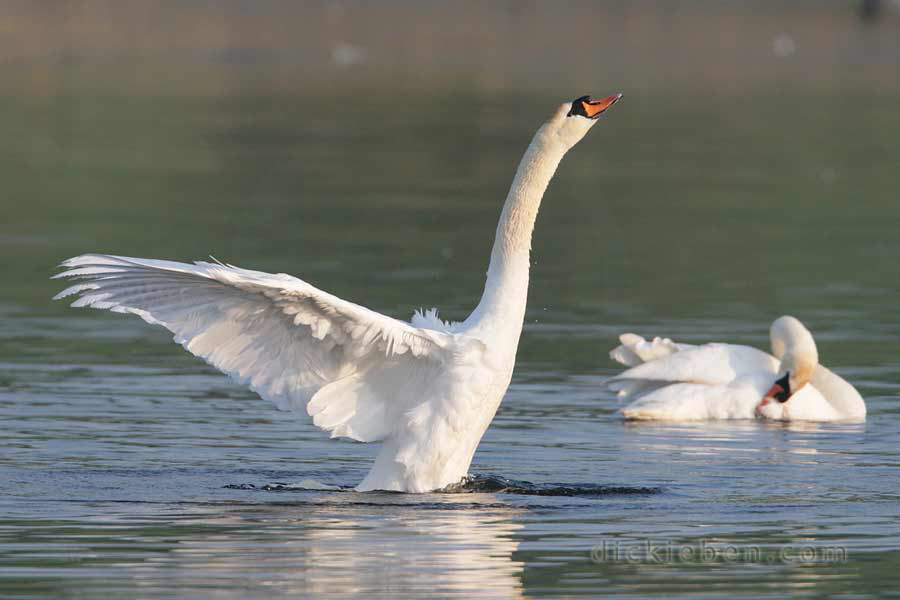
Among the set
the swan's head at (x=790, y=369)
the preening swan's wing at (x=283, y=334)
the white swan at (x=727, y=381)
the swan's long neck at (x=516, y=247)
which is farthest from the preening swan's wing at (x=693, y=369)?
the preening swan's wing at (x=283, y=334)

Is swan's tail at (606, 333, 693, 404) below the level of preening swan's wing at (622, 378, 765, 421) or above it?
above

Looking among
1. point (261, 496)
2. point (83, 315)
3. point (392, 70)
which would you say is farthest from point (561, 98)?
point (261, 496)

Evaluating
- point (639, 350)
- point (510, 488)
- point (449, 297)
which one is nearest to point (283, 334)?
point (510, 488)

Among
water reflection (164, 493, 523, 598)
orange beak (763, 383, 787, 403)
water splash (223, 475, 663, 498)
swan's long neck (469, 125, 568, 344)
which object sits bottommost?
water reflection (164, 493, 523, 598)

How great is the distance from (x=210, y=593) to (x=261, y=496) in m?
2.49

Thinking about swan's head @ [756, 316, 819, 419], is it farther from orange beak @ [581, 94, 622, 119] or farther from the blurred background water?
orange beak @ [581, 94, 622, 119]

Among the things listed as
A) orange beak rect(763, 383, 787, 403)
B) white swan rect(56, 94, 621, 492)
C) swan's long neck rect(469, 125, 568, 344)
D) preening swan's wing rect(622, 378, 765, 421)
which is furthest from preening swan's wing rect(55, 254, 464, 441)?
orange beak rect(763, 383, 787, 403)

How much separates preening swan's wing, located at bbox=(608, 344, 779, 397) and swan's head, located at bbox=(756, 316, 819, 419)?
16 centimetres

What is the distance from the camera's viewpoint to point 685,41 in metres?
59.1

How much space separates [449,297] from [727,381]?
13.9ft

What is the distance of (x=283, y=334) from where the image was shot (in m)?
11.2

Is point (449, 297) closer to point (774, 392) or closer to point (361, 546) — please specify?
point (774, 392)

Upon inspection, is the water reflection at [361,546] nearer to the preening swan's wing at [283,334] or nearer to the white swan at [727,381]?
the preening swan's wing at [283,334]

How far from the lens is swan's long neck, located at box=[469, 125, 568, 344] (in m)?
11.1
